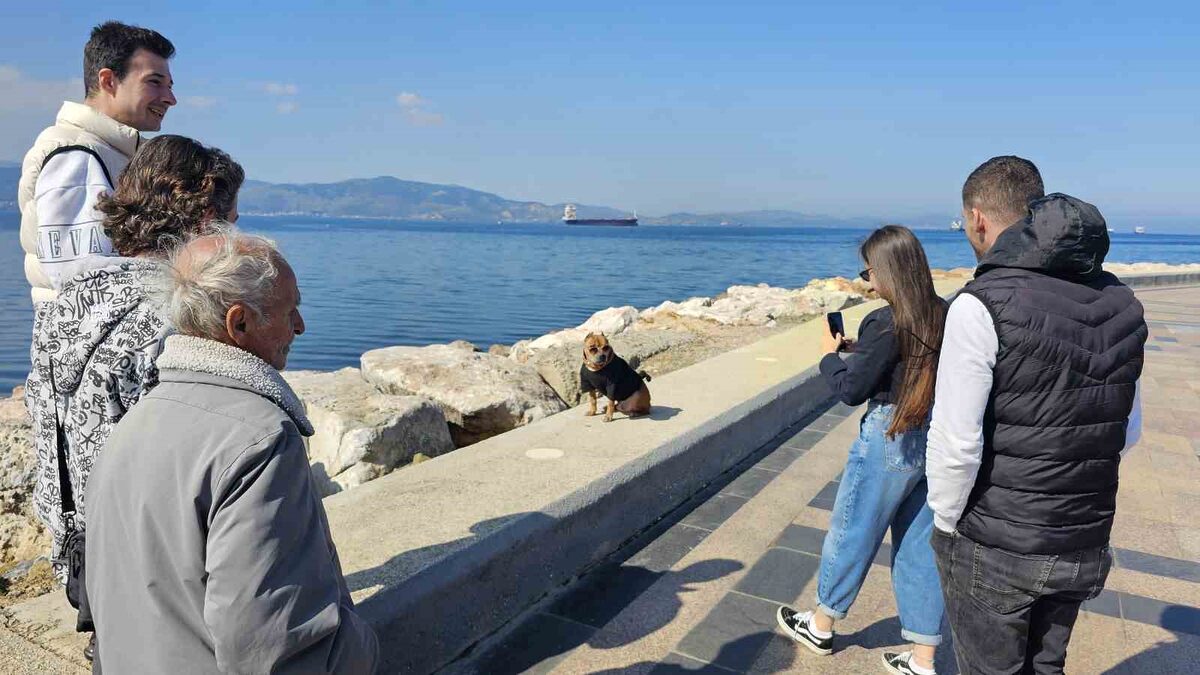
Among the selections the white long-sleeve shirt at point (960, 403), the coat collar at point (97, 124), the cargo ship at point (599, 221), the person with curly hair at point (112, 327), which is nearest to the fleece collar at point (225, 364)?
the person with curly hair at point (112, 327)

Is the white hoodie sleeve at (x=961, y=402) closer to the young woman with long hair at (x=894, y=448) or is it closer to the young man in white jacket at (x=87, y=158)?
the young woman with long hair at (x=894, y=448)

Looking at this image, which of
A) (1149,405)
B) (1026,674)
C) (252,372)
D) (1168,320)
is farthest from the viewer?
(1168,320)

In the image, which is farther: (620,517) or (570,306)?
(570,306)

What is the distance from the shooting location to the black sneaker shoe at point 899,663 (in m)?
3.05

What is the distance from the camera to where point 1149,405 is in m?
7.93

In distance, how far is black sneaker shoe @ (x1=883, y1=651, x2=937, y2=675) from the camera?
3.05 meters

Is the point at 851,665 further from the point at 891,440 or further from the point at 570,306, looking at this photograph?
the point at 570,306

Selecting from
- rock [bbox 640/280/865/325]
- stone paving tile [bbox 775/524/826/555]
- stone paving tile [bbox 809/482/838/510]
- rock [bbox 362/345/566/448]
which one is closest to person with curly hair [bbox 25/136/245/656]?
stone paving tile [bbox 775/524/826/555]

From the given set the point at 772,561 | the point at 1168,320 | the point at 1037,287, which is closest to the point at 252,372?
the point at 1037,287

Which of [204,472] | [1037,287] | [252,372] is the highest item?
[1037,287]

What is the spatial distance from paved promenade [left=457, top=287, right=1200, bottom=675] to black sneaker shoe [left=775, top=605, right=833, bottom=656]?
0.14ft

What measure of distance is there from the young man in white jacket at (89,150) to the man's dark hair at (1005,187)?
9.08ft

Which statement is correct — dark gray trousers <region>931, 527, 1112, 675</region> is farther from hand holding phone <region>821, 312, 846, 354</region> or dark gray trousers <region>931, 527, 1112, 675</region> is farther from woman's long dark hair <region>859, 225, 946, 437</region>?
hand holding phone <region>821, 312, 846, 354</region>

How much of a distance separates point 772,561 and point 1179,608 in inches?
78.2
